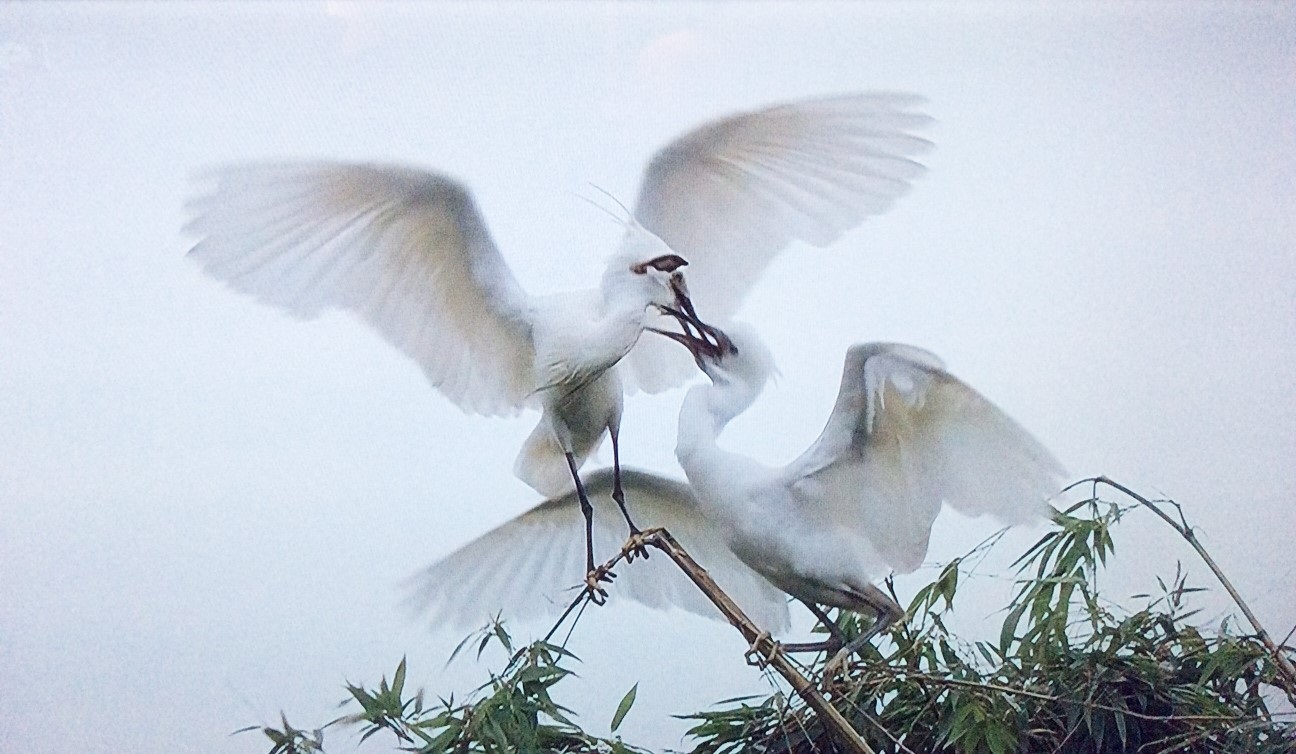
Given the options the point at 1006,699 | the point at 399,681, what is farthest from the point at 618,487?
the point at 1006,699

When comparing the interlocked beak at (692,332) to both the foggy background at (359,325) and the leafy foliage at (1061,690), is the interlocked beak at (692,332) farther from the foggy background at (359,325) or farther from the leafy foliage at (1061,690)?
the leafy foliage at (1061,690)

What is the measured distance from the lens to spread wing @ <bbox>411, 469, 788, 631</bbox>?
1220mm

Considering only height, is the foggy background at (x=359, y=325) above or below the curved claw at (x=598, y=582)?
above

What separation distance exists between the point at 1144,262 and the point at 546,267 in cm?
69

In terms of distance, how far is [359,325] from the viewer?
3.91 ft

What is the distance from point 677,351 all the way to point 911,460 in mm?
267

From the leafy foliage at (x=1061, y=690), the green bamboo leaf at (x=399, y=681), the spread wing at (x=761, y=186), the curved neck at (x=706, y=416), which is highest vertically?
the spread wing at (x=761, y=186)

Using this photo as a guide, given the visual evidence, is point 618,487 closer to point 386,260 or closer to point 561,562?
point 561,562

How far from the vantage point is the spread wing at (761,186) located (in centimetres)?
118

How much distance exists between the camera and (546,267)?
1.21m

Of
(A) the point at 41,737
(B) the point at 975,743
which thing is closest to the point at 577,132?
(B) the point at 975,743

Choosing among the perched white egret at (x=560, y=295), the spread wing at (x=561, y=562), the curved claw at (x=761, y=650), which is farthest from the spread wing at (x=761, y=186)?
the curved claw at (x=761, y=650)

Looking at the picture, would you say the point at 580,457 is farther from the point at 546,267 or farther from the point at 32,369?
the point at 32,369

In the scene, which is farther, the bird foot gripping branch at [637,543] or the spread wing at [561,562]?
the spread wing at [561,562]
